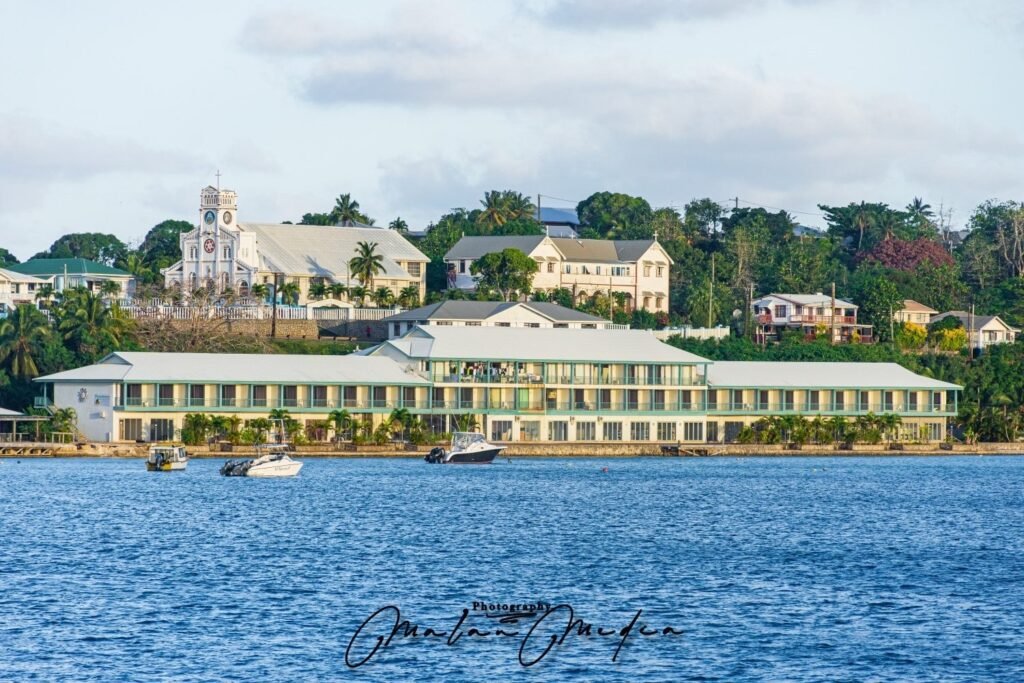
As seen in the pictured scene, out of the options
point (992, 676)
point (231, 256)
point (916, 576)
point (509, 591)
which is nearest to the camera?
point (992, 676)

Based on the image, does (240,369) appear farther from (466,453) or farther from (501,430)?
(501,430)

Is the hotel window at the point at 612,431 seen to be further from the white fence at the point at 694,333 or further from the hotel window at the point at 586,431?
the white fence at the point at 694,333

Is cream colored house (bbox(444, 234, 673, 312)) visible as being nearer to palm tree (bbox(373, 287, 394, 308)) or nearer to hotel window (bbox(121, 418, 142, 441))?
palm tree (bbox(373, 287, 394, 308))

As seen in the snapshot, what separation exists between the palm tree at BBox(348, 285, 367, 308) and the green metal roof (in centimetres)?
2063

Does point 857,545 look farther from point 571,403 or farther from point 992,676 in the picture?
point 571,403

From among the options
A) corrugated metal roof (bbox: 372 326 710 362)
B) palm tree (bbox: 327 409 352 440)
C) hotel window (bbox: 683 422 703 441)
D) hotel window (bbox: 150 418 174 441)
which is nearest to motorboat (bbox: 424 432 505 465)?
palm tree (bbox: 327 409 352 440)

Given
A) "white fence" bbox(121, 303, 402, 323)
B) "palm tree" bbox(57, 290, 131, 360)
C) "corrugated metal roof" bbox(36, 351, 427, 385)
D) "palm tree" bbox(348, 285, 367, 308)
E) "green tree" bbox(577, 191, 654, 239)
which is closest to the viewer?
"corrugated metal roof" bbox(36, 351, 427, 385)

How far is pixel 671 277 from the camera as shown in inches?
6383

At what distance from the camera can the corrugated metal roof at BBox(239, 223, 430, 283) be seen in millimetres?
142250

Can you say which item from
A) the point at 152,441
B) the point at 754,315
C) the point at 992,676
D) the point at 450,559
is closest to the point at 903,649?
the point at 992,676

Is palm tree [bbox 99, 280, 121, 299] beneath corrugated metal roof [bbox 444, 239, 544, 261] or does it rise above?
beneath

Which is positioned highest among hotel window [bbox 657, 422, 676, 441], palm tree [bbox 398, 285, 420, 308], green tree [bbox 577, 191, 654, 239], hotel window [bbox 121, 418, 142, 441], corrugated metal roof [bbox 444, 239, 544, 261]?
green tree [bbox 577, 191, 654, 239]

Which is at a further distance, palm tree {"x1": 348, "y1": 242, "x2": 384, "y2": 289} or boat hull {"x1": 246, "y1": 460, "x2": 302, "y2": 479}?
palm tree {"x1": 348, "y1": 242, "x2": 384, "y2": 289}

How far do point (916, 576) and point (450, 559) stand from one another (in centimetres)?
1344
